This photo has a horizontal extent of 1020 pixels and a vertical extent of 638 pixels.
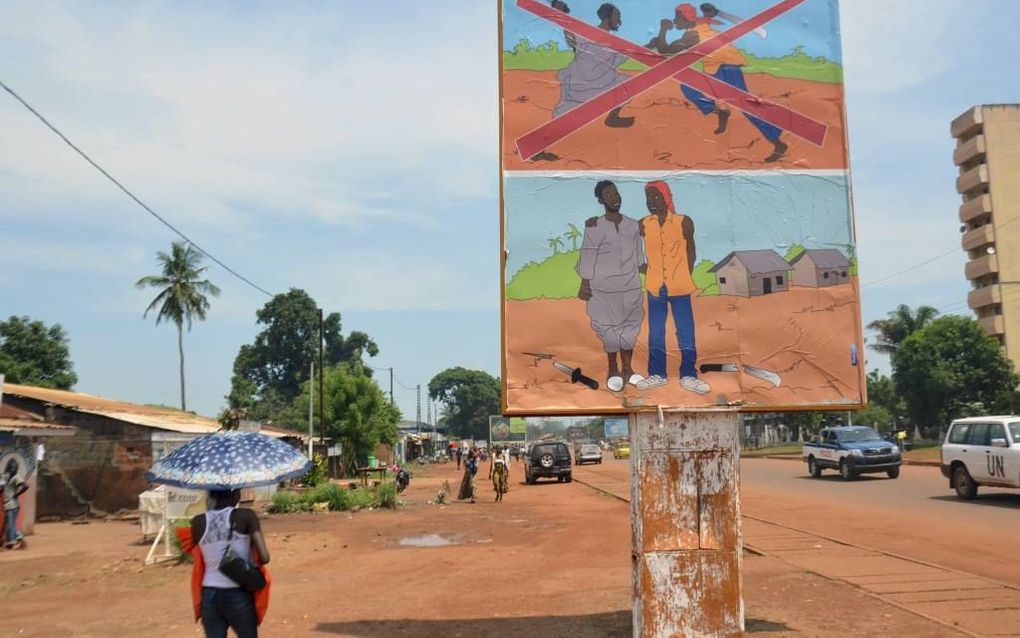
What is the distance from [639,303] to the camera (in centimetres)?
770

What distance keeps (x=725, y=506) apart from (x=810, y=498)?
14.7m

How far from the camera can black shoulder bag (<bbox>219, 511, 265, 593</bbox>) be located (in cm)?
526

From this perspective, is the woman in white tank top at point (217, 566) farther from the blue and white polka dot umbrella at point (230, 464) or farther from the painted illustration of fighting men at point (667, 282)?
the painted illustration of fighting men at point (667, 282)

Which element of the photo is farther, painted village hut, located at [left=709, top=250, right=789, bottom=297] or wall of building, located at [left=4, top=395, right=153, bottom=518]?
wall of building, located at [left=4, top=395, right=153, bottom=518]

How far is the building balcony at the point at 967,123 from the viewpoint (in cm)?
5791

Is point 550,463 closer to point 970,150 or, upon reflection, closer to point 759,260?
point 759,260

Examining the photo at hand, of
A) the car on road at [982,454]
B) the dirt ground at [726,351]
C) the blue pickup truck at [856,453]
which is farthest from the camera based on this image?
the blue pickup truck at [856,453]

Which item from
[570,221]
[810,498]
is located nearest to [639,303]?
[570,221]

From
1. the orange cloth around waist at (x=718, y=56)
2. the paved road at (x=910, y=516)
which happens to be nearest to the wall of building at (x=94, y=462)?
the paved road at (x=910, y=516)

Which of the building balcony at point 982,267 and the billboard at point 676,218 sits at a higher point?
the building balcony at point 982,267

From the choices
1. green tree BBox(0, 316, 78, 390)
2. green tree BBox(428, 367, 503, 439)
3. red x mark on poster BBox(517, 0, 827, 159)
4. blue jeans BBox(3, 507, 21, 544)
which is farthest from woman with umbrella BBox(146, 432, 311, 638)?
green tree BBox(428, 367, 503, 439)

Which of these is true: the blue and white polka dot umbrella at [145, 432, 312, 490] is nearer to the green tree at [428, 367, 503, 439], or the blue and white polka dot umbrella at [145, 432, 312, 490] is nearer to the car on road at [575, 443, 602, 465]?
the car on road at [575, 443, 602, 465]

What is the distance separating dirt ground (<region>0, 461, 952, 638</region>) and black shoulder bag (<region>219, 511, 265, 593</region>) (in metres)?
2.87

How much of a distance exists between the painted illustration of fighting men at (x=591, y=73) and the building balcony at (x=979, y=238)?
60247 mm
